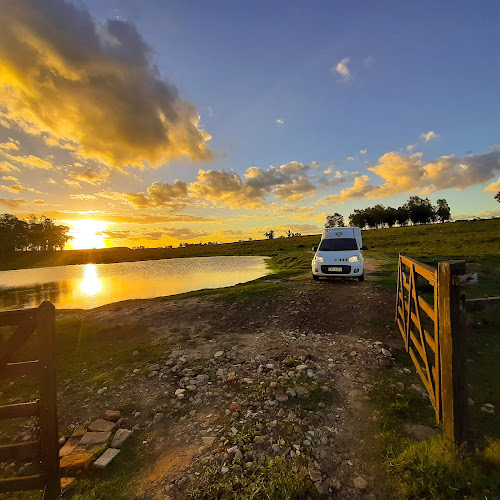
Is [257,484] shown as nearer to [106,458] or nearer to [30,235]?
[106,458]

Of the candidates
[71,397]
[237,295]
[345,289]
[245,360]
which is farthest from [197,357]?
[345,289]

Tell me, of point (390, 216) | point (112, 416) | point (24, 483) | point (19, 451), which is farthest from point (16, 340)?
point (390, 216)

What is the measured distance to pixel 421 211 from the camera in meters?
116

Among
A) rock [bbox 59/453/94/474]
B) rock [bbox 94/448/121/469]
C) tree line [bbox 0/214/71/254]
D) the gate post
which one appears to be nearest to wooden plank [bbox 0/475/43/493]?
rock [bbox 59/453/94/474]

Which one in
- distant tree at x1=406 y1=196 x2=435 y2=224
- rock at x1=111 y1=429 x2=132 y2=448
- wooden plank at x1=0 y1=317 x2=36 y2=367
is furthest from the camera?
distant tree at x1=406 y1=196 x2=435 y2=224

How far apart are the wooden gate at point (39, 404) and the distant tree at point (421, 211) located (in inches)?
5336

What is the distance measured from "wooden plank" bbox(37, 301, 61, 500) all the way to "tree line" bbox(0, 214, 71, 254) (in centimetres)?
12047

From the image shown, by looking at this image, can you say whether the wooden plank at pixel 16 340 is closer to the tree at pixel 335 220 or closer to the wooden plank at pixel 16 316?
the wooden plank at pixel 16 316

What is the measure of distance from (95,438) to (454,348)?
5.62 meters

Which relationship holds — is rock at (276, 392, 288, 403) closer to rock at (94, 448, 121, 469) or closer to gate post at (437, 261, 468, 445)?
gate post at (437, 261, 468, 445)

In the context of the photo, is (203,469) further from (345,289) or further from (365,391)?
(345,289)

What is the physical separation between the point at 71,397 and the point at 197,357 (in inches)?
114

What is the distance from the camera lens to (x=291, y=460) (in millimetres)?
3787

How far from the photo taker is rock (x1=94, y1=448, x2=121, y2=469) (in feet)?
12.9
